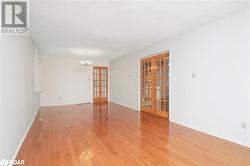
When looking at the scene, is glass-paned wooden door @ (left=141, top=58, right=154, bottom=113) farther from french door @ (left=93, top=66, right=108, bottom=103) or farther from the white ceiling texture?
french door @ (left=93, top=66, right=108, bottom=103)

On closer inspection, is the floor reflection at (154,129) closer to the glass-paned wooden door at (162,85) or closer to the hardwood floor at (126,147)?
the hardwood floor at (126,147)

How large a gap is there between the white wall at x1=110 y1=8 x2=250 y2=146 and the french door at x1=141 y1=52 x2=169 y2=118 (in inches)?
16.4

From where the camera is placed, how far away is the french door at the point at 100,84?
9.16m

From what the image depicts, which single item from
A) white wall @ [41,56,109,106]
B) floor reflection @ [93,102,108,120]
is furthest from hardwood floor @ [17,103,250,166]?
white wall @ [41,56,109,106]

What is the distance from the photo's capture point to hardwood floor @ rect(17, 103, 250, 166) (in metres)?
2.34

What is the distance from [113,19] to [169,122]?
336cm

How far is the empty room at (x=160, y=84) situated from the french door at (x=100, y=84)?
4356 millimetres

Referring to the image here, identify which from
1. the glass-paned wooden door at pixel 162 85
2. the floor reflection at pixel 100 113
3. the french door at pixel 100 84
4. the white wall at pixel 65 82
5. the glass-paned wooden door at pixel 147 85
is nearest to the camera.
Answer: the glass-paned wooden door at pixel 162 85

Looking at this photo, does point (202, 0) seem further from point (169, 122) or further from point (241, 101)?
point (169, 122)

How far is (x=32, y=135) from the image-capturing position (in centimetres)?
347

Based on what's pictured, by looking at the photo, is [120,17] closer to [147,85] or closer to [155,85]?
[155,85]

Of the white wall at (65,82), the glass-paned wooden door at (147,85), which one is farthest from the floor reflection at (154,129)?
the white wall at (65,82)

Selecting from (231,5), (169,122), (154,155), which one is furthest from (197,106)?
(231,5)

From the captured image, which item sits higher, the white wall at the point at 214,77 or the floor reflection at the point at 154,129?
the white wall at the point at 214,77
